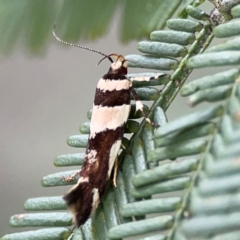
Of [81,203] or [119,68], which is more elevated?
[119,68]

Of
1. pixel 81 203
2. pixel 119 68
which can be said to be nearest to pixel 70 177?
pixel 81 203

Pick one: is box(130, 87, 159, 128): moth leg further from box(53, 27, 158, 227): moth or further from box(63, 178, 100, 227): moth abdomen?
box(63, 178, 100, 227): moth abdomen

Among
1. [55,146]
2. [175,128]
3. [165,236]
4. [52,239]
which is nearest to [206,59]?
[175,128]

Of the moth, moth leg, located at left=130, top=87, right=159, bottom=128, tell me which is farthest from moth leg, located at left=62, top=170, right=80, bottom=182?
moth leg, located at left=130, top=87, right=159, bottom=128

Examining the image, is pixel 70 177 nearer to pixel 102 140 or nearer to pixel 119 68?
pixel 102 140

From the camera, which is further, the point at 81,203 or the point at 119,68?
the point at 119,68

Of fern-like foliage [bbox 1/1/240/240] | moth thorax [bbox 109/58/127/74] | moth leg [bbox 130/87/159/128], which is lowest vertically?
fern-like foliage [bbox 1/1/240/240]
